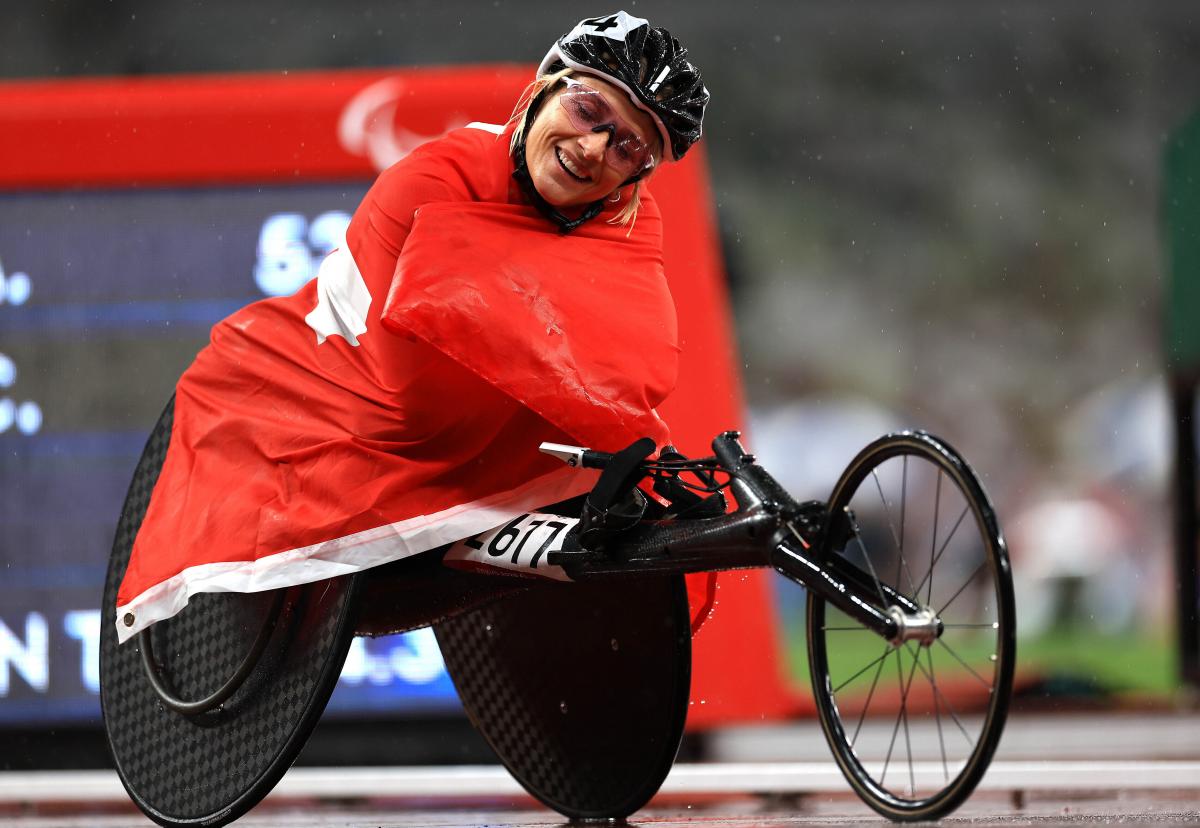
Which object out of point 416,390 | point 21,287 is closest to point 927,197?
point 21,287

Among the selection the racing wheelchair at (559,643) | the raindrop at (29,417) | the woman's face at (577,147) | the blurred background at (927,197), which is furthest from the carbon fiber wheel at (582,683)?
the blurred background at (927,197)

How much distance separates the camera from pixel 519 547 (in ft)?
A: 6.20

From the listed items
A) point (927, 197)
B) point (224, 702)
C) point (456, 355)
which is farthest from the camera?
point (927, 197)

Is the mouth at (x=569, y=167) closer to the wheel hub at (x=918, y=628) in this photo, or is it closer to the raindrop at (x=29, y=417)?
the wheel hub at (x=918, y=628)

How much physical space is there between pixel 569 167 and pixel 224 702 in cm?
80

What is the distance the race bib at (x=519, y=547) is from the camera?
1.87 m

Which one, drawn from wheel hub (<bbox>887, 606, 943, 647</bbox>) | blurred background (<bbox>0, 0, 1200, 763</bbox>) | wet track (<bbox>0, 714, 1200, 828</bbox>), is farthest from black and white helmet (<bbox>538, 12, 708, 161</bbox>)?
blurred background (<bbox>0, 0, 1200, 763</bbox>)

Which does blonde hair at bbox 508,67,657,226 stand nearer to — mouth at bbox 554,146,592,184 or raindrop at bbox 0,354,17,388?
mouth at bbox 554,146,592,184

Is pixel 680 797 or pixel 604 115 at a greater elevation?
pixel 604 115

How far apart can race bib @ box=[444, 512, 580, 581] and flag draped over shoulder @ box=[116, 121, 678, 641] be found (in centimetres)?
3

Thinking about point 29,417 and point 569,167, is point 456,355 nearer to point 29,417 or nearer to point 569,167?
point 569,167

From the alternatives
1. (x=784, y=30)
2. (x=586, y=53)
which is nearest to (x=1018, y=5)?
(x=784, y=30)

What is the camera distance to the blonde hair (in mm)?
1919

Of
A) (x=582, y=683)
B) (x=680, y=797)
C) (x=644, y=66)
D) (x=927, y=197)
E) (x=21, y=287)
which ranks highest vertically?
(x=927, y=197)
